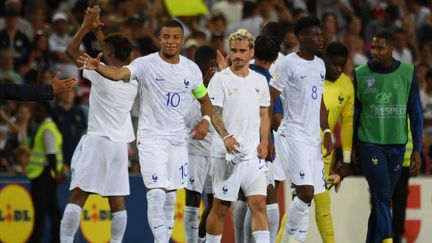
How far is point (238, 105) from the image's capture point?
1323 cm

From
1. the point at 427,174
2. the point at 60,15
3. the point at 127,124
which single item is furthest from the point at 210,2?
the point at 127,124

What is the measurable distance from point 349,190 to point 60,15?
5.81 metres

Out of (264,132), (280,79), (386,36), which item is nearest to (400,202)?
(386,36)

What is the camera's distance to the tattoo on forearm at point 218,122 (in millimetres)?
13050

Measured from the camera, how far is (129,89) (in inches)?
559

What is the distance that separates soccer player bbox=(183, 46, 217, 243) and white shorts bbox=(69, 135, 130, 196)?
2.48 ft

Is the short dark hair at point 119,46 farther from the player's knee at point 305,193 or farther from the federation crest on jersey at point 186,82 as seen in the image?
the player's knee at point 305,193

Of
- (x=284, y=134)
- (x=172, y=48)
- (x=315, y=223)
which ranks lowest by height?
(x=315, y=223)

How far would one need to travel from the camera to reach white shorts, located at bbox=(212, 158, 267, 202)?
43.3ft

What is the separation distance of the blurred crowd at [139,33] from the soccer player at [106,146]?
2.24 meters

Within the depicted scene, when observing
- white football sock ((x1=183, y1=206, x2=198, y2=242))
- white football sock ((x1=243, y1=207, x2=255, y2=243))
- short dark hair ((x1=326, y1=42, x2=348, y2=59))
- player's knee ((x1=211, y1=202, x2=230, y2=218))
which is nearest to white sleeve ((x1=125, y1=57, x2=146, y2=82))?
player's knee ((x1=211, y1=202, x2=230, y2=218))

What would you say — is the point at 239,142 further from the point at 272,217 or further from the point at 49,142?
the point at 49,142

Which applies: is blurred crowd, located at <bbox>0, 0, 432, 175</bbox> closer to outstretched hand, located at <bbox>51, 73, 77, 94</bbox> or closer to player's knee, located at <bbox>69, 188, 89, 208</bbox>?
player's knee, located at <bbox>69, 188, 89, 208</bbox>

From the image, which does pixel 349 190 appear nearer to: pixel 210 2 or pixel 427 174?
pixel 427 174
